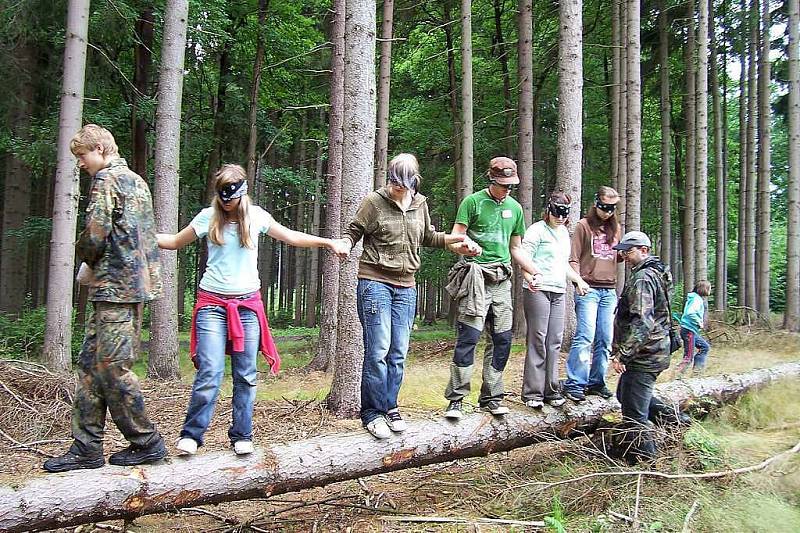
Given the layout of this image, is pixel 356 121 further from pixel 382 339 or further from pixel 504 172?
pixel 382 339

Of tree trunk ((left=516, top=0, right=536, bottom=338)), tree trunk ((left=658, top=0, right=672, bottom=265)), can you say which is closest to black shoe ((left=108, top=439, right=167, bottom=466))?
tree trunk ((left=516, top=0, right=536, bottom=338))

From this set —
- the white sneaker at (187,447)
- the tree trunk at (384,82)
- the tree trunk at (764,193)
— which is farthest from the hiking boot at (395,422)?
the tree trunk at (764,193)

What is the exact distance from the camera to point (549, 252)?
5.89m

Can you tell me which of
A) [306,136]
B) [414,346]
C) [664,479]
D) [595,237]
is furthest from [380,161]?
[306,136]

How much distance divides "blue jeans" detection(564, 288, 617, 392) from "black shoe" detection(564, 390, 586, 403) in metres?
0.03

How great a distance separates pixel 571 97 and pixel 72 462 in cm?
973

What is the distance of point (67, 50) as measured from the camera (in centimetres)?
931

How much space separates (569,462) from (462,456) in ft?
3.82

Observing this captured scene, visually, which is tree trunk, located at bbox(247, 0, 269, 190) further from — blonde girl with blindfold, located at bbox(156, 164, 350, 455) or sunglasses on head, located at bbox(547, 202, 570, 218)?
blonde girl with blindfold, located at bbox(156, 164, 350, 455)

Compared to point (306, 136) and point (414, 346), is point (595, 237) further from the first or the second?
point (306, 136)

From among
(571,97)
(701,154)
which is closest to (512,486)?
(571,97)

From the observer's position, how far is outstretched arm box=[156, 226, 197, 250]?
450cm

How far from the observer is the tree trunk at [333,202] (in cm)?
1083

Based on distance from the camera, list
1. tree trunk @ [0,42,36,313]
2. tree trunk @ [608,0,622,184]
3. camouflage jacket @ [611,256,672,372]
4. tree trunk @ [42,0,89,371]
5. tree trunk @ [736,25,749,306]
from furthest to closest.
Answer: tree trunk @ [736,25,749,306] → tree trunk @ [608,0,622,184] → tree trunk @ [0,42,36,313] → tree trunk @ [42,0,89,371] → camouflage jacket @ [611,256,672,372]
